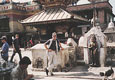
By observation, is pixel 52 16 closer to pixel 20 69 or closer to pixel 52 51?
pixel 52 51

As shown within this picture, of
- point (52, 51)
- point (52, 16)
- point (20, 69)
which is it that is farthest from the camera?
point (52, 16)

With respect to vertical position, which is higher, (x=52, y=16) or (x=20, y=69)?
(x=52, y=16)

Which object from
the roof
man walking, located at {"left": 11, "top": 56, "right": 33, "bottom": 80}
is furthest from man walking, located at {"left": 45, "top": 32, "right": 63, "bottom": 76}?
man walking, located at {"left": 11, "top": 56, "right": 33, "bottom": 80}

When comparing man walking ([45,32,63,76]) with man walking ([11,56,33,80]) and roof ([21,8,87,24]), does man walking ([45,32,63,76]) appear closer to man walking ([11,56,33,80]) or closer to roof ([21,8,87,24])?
roof ([21,8,87,24])

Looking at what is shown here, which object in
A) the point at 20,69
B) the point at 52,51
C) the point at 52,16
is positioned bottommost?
the point at 52,51

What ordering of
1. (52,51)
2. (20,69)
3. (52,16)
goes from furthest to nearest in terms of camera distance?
(52,16), (52,51), (20,69)

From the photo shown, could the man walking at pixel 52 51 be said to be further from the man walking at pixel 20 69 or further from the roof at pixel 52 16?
the man walking at pixel 20 69

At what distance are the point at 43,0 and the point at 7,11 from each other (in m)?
20.7

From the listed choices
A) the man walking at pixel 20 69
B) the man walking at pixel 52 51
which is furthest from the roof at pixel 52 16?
the man walking at pixel 20 69

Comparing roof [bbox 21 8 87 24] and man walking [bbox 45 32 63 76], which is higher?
roof [bbox 21 8 87 24]

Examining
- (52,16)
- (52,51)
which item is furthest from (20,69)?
(52,16)

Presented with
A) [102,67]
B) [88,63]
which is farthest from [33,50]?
[102,67]

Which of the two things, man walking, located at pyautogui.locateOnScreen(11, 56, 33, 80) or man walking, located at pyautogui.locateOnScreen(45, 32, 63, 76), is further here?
man walking, located at pyautogui.locateOnScreen(45, 32, 63, 76)

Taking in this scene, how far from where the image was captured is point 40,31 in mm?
10031
